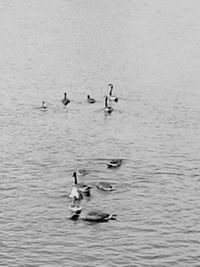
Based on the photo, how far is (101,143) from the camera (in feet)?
210

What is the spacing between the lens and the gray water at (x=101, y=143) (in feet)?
140

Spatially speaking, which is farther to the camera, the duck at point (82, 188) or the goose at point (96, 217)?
the duck at point (82, 188)

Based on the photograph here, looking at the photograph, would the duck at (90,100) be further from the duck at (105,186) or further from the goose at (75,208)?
the goose at (75,208)

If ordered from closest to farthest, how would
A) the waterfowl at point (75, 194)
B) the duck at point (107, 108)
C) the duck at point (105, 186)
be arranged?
the waterfowl at point (75, 194)
the duck at point (105, 186)
the duck at point (107, 108)

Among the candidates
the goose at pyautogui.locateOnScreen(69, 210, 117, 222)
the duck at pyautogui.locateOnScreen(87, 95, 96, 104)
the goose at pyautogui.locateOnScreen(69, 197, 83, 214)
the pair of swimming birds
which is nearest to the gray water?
the goose at pyautogui.locateOnScreen(69, 210, 117, 222)

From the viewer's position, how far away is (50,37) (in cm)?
12444

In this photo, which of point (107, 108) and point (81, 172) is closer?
point (81, 172)

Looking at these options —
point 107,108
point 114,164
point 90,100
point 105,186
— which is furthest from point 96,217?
point 90,100

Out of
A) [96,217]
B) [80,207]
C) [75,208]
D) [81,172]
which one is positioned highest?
[81,172]

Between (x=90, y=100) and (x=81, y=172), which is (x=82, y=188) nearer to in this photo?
(x=81, y=172)

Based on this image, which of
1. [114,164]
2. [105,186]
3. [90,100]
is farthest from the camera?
[90,100]

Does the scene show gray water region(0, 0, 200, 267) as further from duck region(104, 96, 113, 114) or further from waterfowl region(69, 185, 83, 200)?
duck region(104, 96, 113, 114)

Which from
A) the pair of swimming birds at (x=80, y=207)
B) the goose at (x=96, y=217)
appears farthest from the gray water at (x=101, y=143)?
the pair of swimming birds at (x=80, y=207)

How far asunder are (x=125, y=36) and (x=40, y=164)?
73774 millimetres
